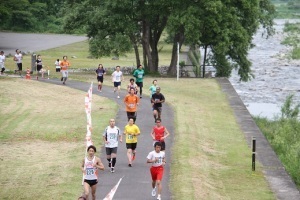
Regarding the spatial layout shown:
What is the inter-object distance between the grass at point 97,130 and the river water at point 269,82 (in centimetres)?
679

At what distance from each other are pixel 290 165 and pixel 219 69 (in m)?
25.8

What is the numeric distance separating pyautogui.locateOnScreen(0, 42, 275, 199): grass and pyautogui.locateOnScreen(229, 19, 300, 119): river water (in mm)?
6787

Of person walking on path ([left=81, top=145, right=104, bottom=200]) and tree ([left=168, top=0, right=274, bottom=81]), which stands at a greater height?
tree ([left=168, top=0, right=274, bottom=81])

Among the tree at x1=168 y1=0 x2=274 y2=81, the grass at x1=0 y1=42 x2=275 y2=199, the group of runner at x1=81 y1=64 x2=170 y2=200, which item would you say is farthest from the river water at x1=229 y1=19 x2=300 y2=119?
the group of runner at x1=81 y1=64 x2=170 y2=200

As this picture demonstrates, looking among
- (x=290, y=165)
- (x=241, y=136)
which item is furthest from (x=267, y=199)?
(x=241, y=136)

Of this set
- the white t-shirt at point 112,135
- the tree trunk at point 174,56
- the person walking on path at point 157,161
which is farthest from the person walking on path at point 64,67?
the person walking on path at point 157,161

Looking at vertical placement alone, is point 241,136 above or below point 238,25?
below

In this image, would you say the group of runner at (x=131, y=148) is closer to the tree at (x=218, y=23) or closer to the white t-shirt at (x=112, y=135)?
the white t-shirt at (x=112, y=135)

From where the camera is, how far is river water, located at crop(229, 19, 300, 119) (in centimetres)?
4754

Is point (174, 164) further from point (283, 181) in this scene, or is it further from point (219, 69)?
point (219, 69)

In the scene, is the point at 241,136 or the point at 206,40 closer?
the point at 241,136

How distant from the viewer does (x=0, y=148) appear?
24578 millimetres

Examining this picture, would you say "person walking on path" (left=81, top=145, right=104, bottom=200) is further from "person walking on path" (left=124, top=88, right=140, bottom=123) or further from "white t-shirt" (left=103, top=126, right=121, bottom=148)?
"person walking on path" (left=124, top=88, right=140, bottom=123)

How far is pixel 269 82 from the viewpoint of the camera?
5891 centimetres
